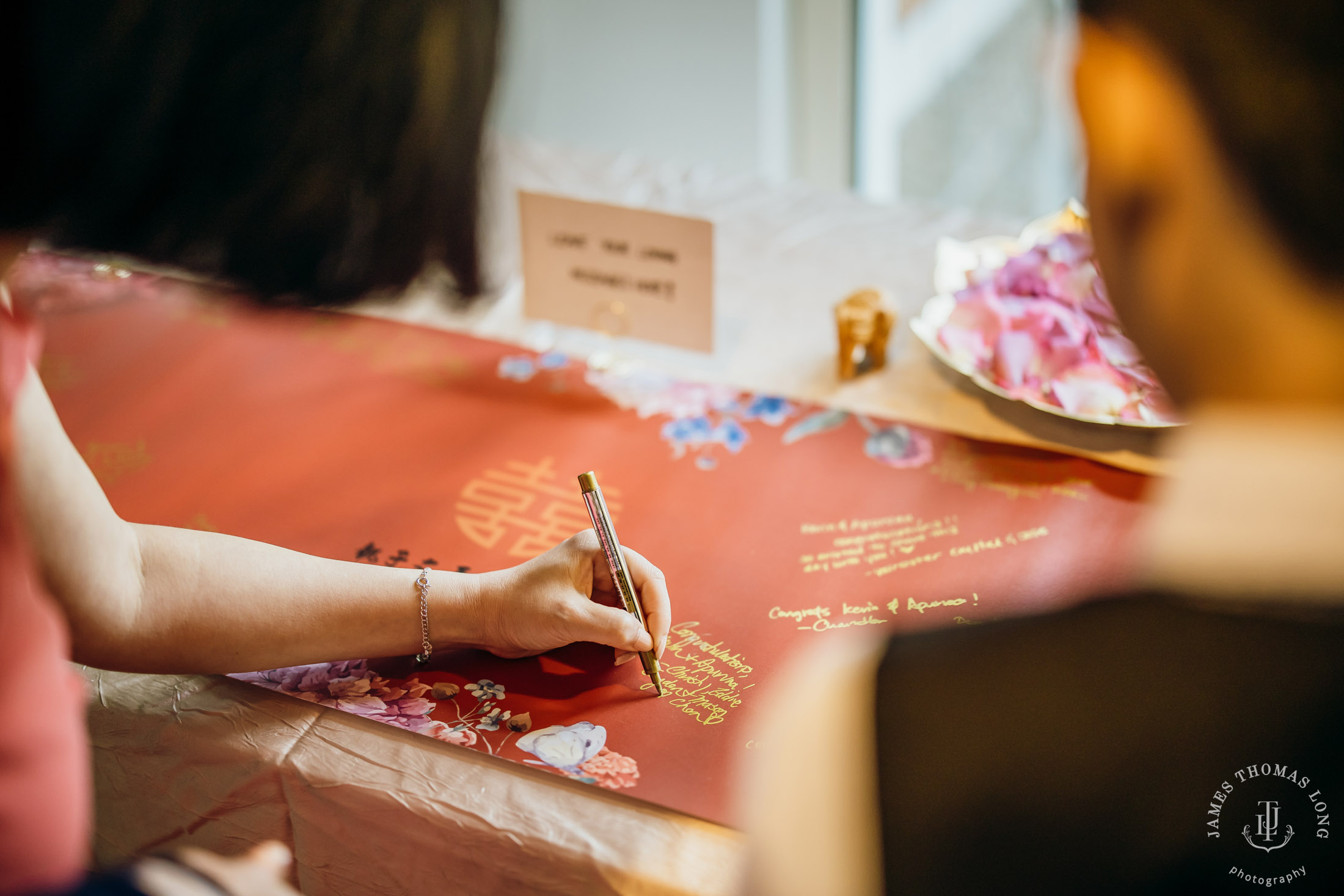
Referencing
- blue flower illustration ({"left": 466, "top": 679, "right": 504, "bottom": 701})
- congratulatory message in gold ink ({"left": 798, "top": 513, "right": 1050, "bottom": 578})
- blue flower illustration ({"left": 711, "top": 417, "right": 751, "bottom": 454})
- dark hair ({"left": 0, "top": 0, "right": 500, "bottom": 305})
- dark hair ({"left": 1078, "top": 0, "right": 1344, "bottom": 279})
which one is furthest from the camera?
blue flower illustration ({"left": 711, "top": 417, "right": 751, "bottom": 454})

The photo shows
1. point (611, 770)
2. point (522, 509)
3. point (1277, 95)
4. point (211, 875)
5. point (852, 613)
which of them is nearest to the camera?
point (1277, 95)

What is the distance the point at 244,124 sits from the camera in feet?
1.72

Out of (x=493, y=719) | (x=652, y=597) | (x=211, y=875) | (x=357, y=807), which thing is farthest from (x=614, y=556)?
(x=211, y=875)

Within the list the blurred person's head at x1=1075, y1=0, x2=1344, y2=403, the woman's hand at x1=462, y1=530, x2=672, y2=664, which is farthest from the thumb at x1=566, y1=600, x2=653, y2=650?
the blurred person's head at x1=1075, y1=0, x2=1344, y2=403

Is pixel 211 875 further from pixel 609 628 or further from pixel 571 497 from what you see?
pixel 571 497

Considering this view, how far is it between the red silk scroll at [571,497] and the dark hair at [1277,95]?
13.3 inches

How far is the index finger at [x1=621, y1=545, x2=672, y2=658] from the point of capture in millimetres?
758

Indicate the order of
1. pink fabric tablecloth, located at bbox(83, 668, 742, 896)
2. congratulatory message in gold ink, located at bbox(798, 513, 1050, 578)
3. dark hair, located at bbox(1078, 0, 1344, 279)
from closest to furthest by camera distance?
1. dark hair, located at bbox(1078, 0, 1344, 279)
2. pink fabric tablecloth, located at bbox(83, 668, 742, 896)
3. congratulatory message in gold ink, located at bbox(798, 513, 1050, 578)

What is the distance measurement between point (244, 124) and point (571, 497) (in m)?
0.48

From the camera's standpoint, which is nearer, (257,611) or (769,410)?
(257,611)

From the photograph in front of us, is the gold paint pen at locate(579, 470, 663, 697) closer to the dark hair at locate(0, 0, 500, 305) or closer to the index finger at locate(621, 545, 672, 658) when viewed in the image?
the index finger at locate(621, 545, 672, 658)

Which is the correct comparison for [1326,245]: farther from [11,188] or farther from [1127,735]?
[11,188]

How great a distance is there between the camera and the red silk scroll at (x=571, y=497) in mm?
731

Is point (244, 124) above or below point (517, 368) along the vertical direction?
above
